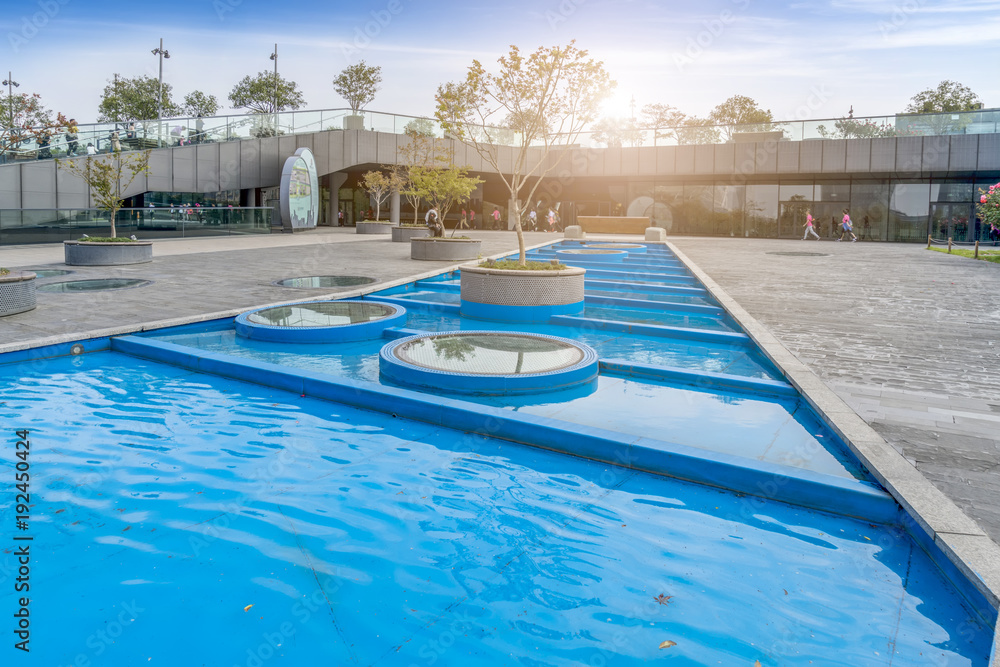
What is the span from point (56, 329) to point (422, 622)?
8.07 m

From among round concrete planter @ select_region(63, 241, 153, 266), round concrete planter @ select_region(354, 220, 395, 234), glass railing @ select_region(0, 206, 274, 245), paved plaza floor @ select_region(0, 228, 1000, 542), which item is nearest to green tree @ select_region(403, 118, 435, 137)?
round concrete planter @ select_region(354, 220, 395, 234)

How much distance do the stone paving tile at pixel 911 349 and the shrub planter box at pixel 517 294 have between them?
320cm

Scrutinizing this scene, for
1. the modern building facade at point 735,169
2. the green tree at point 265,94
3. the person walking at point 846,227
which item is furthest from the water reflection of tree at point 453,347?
the green tree at point 265,94

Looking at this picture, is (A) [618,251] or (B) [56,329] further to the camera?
(A) [618,251]

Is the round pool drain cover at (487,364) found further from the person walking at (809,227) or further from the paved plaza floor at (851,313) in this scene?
the person walking at (809,227)

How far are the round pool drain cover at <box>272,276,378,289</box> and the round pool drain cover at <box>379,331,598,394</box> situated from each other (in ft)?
17.8

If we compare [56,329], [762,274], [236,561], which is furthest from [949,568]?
[762,274]

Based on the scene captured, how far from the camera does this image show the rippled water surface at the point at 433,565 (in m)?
3.09

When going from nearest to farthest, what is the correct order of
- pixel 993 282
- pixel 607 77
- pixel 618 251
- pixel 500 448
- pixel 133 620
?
pixel 133 620
pixel 500 448
pixel 607 77
pixel 993 282
pixel 618 251

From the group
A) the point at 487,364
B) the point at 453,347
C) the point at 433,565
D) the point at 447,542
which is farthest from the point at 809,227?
the point at 433,565

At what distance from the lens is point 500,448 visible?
18.6 feet

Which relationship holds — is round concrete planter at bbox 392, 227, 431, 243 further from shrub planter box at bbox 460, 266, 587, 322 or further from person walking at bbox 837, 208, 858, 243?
person walking at bbox 837, 208, 858, 243

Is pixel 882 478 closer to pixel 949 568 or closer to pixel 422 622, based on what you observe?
pixel 949 568

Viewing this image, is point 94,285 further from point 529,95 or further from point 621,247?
point 621,247
